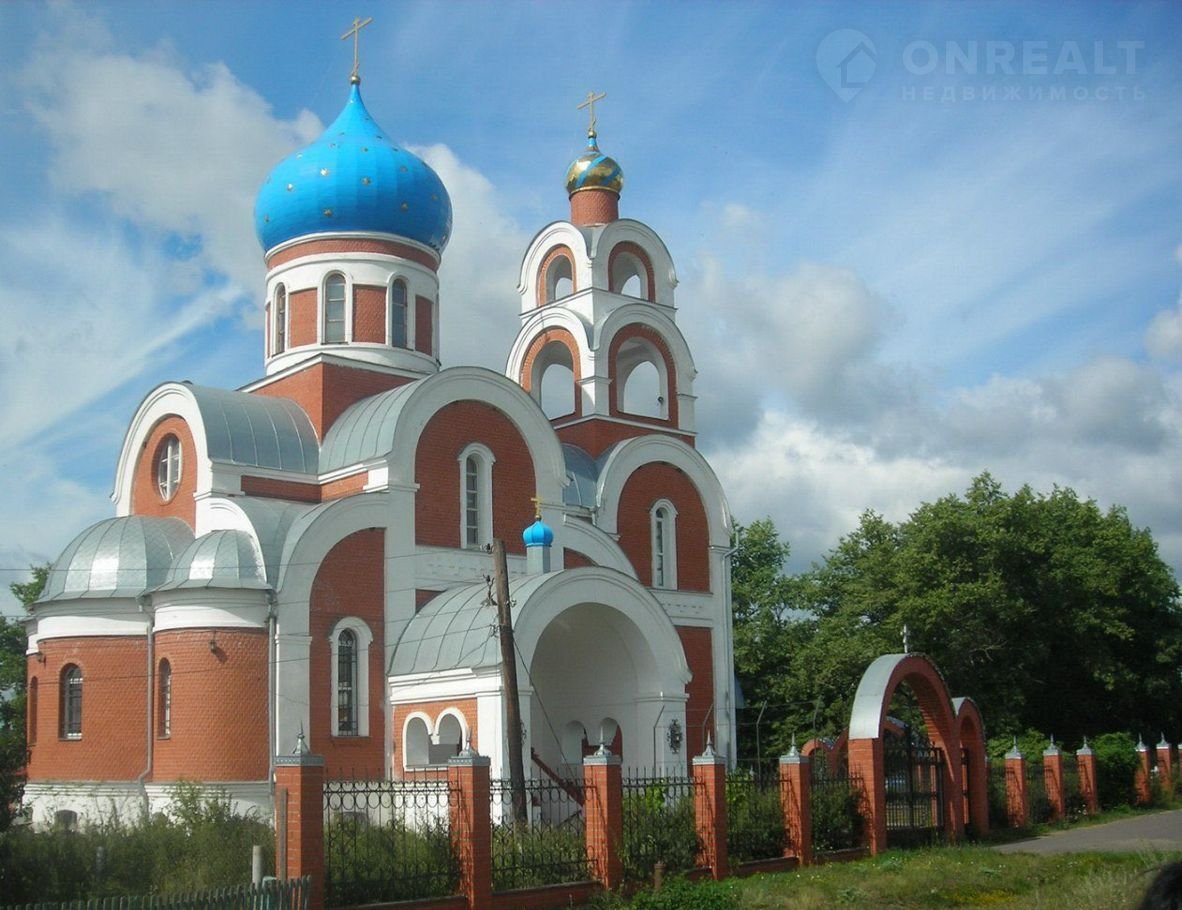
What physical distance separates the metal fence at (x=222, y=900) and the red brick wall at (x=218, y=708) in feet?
25.3

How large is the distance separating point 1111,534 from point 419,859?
2456 centimetres

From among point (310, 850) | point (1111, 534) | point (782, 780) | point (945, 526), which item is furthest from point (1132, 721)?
point (310, 850)

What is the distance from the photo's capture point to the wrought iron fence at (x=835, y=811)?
1680 cm

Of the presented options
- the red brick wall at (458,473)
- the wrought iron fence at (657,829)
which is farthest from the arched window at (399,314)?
the wrought iron fence at (657,829)

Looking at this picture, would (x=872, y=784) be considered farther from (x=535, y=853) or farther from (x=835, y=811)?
(x=535, y=853)

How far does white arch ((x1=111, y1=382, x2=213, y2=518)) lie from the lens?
20.9 metres

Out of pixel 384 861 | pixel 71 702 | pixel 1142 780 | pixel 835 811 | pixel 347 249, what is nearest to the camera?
pixel 384 861

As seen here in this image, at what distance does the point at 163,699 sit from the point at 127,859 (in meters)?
7.39

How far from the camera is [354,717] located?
19719 millimetres

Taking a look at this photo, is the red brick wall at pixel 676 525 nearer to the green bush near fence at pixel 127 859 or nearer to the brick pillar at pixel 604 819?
the brick pillar at pixel 604 819

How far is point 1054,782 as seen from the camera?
74.4 feet

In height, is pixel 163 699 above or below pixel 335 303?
below

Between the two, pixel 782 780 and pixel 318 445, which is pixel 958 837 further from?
pixel 318 445

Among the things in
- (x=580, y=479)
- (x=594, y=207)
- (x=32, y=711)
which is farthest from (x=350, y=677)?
(x=594, y=207)
